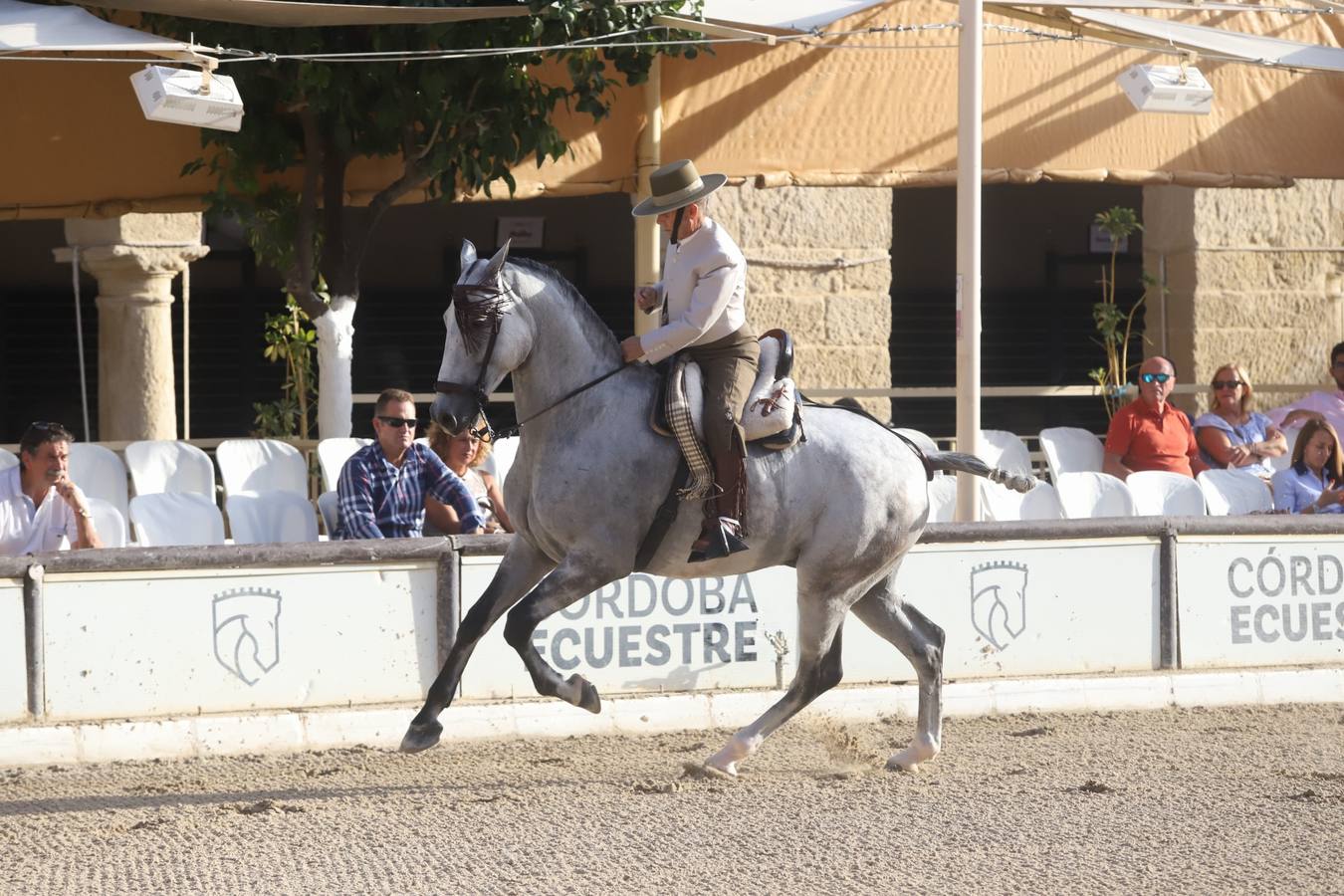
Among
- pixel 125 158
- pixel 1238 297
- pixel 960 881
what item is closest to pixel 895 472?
pixel 960 881

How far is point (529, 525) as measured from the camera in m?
6.58

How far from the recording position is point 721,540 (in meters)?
6.57

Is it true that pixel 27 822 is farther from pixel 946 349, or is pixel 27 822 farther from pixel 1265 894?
pixel 946 349

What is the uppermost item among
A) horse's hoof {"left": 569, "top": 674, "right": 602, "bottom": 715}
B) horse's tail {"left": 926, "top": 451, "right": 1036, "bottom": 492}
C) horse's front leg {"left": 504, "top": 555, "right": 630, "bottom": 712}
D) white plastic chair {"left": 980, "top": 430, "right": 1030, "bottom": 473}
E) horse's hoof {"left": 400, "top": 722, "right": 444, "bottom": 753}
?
horse's tail {"left": 926, "top": 451, "right": 1036, "bottom": 492}

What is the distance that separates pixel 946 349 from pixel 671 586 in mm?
12919

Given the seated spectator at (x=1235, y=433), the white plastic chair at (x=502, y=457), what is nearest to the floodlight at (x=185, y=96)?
the white plastic chair at (x=502, y=457)

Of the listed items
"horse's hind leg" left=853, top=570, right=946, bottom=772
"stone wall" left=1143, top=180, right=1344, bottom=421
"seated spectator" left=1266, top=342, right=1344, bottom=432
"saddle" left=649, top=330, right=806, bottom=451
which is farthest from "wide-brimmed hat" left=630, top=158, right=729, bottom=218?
"stone wall" left=1143, top=180, right=1344, bottom=421

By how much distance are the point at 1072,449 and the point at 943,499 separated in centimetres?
174

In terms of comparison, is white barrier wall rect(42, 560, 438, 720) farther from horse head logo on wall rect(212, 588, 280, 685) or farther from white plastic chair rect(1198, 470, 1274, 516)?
white plastic chair rect(1198, 470, 1274, 516)

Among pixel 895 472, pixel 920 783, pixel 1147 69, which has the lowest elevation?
pixel 920 783

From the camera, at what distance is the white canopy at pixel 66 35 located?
8.62 meters

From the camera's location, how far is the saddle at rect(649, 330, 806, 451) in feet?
21.4

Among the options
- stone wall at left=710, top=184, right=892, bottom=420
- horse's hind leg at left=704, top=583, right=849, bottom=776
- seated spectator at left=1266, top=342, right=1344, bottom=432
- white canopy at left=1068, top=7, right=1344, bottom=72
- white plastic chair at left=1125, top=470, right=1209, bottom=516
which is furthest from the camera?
stone wall at left=710, top=184, right=892, bottom=420

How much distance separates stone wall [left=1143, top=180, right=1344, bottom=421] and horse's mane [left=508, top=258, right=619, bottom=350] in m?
9.38
